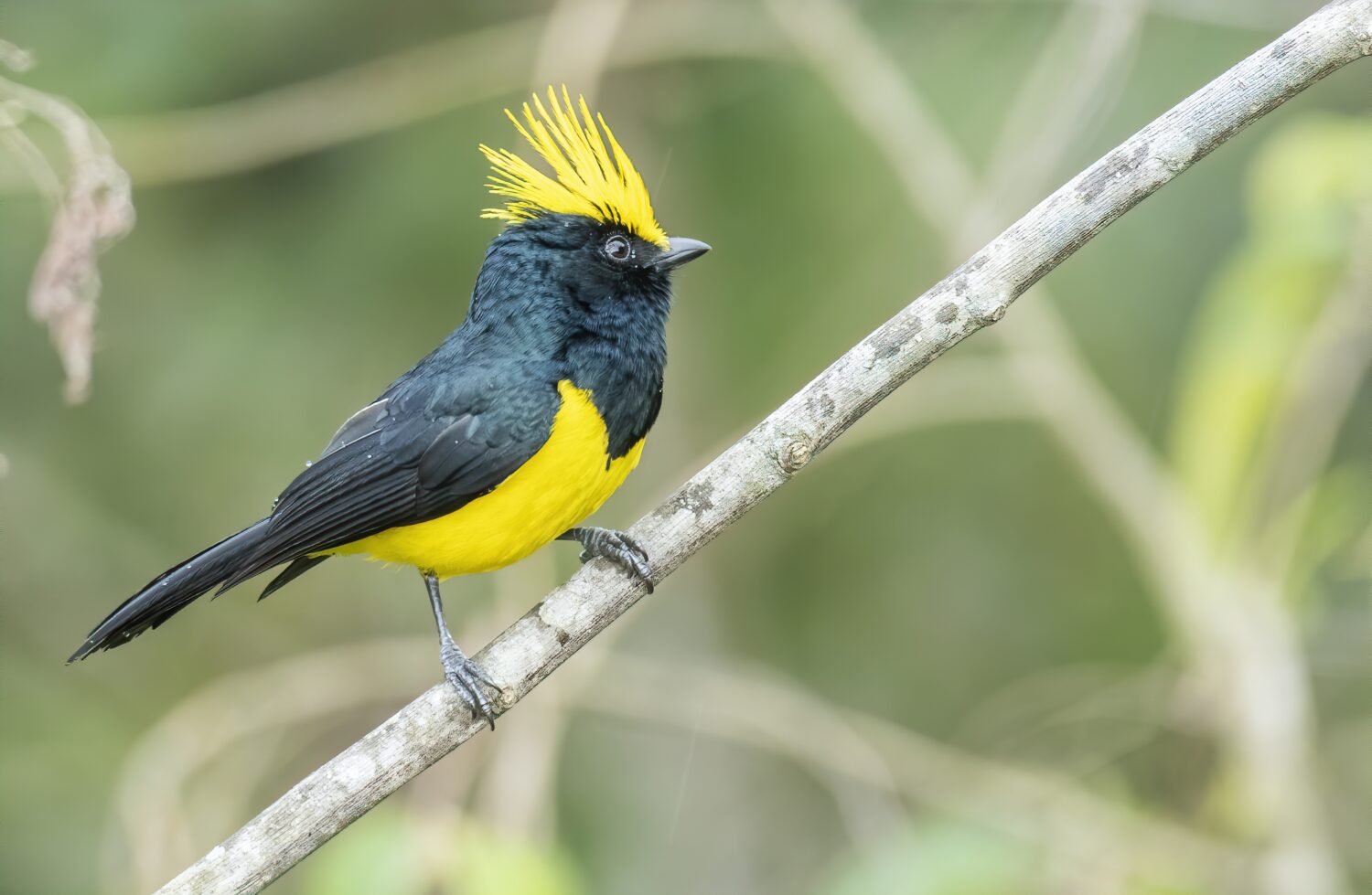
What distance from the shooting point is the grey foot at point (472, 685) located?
2.46m

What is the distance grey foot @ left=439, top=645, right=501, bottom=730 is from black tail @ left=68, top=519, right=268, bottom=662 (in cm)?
53

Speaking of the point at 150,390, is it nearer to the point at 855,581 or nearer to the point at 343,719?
the point at 343,719

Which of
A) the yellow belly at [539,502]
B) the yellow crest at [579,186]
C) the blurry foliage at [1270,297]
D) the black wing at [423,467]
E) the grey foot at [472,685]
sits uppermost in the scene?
the yellow crest at [579,186]

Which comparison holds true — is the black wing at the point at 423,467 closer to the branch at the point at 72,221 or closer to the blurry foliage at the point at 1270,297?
the branch at the point at 72,221

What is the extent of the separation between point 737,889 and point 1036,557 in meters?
1.56

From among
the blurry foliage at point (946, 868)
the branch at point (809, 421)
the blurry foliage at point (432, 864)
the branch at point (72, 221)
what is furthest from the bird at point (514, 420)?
the blurry foliage at point (946, 868)

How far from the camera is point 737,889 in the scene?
4.64m

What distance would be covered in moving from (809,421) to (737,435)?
2.23 meters

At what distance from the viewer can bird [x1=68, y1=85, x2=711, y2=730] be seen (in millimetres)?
2801

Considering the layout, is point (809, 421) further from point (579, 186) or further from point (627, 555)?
point (579, 186)

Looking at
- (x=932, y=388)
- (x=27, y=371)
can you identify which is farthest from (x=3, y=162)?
(x=932, y=388)

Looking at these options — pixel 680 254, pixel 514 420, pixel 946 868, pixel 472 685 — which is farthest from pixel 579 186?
pixel 946 868

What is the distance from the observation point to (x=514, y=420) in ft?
9.20

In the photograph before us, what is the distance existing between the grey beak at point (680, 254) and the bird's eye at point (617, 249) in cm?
7
